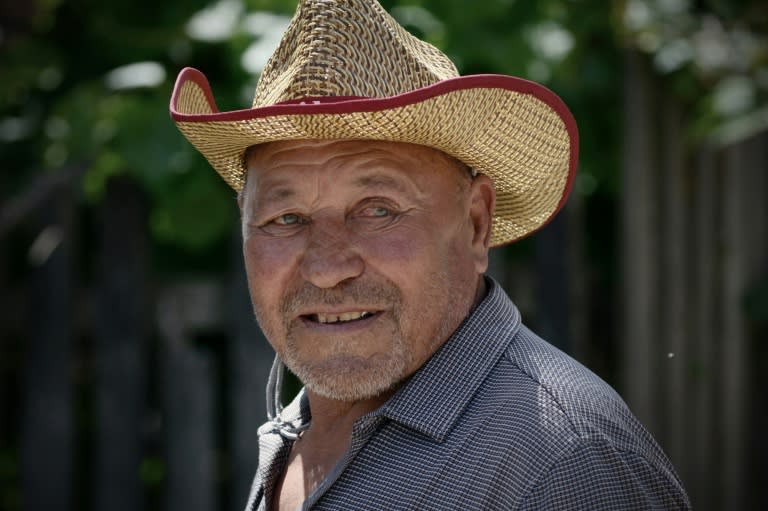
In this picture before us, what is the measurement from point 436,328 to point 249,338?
2.16 metres

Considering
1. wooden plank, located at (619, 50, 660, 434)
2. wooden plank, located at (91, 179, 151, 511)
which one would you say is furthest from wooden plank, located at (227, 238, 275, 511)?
wooden plank, located at (619, 50, 660, 434)

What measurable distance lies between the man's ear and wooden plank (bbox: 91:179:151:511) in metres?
2.30

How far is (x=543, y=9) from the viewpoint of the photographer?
4617 mm

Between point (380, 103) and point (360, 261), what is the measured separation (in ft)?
1.12

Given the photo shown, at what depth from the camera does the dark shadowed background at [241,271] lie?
426 cm

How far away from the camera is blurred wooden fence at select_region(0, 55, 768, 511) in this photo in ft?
14.1

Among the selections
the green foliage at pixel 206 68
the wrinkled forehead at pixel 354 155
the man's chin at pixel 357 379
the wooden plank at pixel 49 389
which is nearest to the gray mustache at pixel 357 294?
the man's chin at pixel 357 379

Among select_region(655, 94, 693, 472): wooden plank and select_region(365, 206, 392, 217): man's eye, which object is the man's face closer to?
select_region(365, 206, 392, 217): man's eye

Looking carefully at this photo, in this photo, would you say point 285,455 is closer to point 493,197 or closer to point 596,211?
point 493,197

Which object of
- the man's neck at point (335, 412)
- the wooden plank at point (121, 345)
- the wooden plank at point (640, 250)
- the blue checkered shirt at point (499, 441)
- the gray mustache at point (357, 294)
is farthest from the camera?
the wooden plank at point (640, 250)

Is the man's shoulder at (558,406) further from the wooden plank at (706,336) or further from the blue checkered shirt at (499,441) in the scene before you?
the wooden plank at (706,336)

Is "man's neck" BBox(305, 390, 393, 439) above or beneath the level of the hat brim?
beneath

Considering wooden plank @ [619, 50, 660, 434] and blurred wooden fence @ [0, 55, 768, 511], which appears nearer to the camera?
blurred wooden fence @ [0, 55, 768, 511]

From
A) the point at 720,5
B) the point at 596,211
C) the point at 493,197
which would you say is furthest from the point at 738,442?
the point at 493,197
